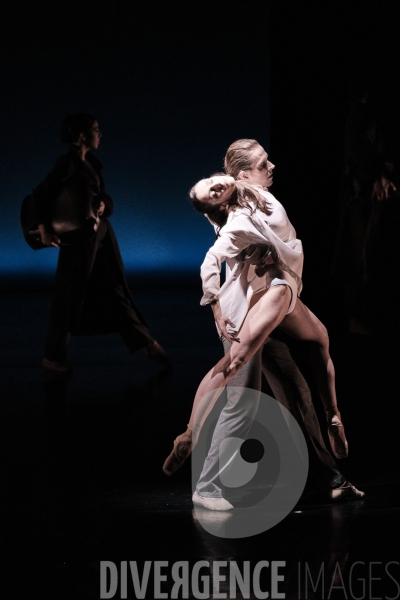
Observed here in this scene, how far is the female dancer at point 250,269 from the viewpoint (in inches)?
135

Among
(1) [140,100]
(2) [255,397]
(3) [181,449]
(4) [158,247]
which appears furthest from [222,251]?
(4) [158,247]

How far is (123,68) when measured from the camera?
11555 mm

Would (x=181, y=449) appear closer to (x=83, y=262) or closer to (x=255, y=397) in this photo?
(x=255, y=397)

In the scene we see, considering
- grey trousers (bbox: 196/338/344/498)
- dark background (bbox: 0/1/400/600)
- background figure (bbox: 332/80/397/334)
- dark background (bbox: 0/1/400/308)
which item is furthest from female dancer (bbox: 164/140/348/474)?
dark background (bbox: 0/1/400/308)

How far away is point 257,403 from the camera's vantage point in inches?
145

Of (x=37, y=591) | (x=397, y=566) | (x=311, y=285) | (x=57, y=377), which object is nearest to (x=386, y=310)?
(x=311, y=285)

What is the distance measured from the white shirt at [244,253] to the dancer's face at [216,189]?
0.23 feet

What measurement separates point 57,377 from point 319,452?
2870mm

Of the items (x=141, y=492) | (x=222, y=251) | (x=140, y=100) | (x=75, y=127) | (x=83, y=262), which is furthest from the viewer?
(x=140, y=100)

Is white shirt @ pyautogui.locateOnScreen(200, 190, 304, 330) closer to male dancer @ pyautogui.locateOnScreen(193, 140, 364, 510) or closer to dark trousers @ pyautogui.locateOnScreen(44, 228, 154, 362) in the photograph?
male dancer @ pyautogui.locateOnScreen(193, 140, 364, 510)

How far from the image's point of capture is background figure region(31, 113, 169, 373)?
246 inches

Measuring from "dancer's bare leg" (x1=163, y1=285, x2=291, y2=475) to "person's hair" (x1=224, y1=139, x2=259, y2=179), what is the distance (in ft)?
1.62

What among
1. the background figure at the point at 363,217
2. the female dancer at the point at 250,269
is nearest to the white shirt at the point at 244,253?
the female dancer at the point at 250,269

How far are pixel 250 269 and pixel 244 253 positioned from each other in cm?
9
